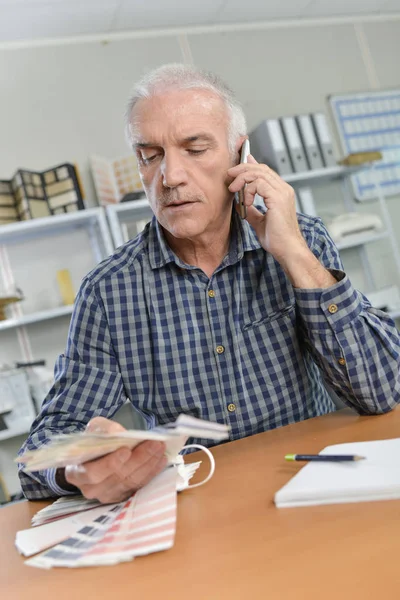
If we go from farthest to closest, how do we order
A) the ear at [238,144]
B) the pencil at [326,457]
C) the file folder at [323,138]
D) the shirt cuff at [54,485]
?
1. the file folder at [323,138]
2. the ear at [238,144]
3. the shirt cuff at [54,485]
4. the pencil at [326,457]

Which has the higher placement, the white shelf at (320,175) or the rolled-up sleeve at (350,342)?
the white shelf at (320,175)

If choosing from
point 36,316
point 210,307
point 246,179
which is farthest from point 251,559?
point 36,316

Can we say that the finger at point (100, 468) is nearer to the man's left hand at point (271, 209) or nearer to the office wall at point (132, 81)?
the man's left hand at point (271, 209)

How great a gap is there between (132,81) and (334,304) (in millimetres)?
3034

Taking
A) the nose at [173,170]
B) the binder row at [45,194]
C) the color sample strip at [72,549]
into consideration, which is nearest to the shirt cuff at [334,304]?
the nose at [173,170]

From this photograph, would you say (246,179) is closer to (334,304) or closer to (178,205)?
(178,205)

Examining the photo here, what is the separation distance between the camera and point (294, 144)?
3760 mm

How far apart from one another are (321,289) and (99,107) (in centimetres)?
289

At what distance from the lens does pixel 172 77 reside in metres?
1.38

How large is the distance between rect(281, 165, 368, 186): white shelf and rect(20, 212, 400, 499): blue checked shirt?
2321 millimetres

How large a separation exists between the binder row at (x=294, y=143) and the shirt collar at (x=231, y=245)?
2328 mm

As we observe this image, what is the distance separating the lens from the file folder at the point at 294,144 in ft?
12.3

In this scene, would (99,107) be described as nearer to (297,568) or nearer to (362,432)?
(362,432)

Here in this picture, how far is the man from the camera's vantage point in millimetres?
1252
